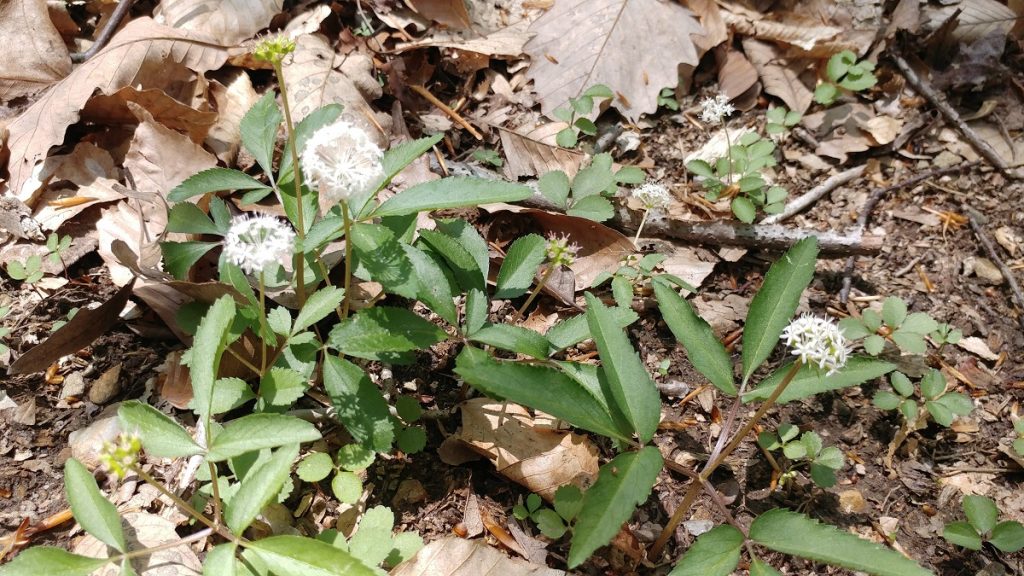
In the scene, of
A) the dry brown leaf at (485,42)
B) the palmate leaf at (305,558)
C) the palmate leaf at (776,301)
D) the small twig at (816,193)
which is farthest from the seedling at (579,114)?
the palmate leaf at (305,558)

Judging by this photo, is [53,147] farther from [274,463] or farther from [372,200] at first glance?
[274,463]

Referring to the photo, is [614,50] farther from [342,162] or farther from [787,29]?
[342,162]

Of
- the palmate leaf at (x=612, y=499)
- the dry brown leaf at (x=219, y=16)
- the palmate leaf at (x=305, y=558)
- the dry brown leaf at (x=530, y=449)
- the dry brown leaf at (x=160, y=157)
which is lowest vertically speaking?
the dry brown leaf at (x=530, y=449)

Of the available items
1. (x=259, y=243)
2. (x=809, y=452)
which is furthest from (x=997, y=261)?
(x=259, y=243)

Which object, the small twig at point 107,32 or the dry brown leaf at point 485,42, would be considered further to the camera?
the dry brown leaf at point 485,42

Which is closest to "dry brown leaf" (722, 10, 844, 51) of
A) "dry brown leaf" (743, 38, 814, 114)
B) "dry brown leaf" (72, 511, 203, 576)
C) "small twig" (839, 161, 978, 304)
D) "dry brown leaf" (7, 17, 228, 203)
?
"dry brown leaf" (743, 38, 814, 114)

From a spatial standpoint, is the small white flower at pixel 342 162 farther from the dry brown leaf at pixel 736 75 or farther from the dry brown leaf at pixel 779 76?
the dry brown leaf at pixel 779 76

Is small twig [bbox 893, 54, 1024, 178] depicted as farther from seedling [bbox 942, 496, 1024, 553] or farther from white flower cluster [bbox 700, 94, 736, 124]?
seedling [bbox 942, 496, 1024, 553]
